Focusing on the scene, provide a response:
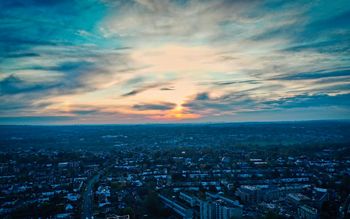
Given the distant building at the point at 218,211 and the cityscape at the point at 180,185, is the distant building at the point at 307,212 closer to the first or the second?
the cityscape at the point at 180,185

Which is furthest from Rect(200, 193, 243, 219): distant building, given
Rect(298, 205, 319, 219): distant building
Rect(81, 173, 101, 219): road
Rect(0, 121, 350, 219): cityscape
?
Rect(81, 173, 101, 219): road

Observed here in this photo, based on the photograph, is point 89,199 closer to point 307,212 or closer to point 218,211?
point 218,211

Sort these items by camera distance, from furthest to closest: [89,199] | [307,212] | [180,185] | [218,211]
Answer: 1. [180,185]
2. [89,199]
3. [307,212]
4. [218,211]

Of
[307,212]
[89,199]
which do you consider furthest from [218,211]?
[89,199]

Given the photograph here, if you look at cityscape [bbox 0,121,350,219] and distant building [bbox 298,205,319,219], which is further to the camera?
cityscape [bbox 0,121,350,219]

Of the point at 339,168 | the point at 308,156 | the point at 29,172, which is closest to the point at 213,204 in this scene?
the point at 339,168

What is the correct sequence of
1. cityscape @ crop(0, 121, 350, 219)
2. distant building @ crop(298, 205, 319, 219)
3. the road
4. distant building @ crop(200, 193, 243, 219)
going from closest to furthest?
distant building @ crop(200, 193, 243, 219) → distant building @ crop(298, 205, 319, 219) → the road → cityscape @ crop(0, 121, 350, 219)

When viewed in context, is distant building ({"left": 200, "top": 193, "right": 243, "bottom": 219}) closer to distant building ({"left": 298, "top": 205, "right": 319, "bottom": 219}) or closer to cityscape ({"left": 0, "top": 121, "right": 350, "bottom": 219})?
cityscape ({"left": 0, "top": 121, "right": 350, "bottom": 219})

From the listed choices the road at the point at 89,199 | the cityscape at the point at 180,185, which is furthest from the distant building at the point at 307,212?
the road at the point at 89,199
